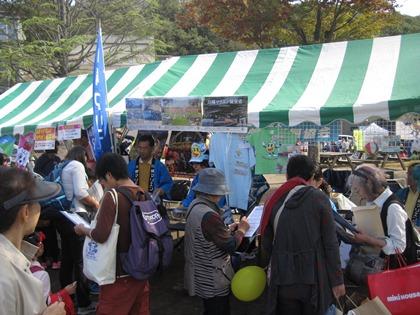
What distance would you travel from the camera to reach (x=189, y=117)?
531cm

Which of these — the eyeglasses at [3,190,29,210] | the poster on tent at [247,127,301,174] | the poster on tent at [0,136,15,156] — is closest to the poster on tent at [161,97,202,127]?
the poster on tent at [247,127,301,174]

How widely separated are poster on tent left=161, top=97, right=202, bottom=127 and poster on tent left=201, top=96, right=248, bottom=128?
0.34 ft

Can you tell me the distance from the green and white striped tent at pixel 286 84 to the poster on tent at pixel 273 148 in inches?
14.0

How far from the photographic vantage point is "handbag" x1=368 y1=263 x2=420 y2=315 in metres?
3.14

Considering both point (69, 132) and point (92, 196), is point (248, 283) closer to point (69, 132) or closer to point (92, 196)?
point (92, 196)

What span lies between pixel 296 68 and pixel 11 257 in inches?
180

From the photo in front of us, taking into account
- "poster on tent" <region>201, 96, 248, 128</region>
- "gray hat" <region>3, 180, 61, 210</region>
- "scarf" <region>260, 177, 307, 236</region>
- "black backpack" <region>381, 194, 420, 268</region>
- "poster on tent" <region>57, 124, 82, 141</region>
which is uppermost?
"poster on tent" <region>201, 96, 248, 128</region>

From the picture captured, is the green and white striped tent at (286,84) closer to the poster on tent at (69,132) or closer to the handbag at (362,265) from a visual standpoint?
the poster on tent at (69,132)

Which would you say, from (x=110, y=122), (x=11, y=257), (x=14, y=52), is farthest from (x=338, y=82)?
(x=14, y=52)

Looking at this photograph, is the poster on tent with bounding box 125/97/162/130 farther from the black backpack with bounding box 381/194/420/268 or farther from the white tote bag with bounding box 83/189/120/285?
the black backpack with bounding box 381/194/420/268

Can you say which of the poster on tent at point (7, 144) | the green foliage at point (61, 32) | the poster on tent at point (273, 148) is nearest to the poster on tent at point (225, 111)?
the poster on tent at point (273, 148)

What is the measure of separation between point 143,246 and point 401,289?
1.85 m

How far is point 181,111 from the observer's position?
5.39 metres

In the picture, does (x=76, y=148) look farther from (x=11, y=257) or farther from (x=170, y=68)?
(x=11, y=257)
